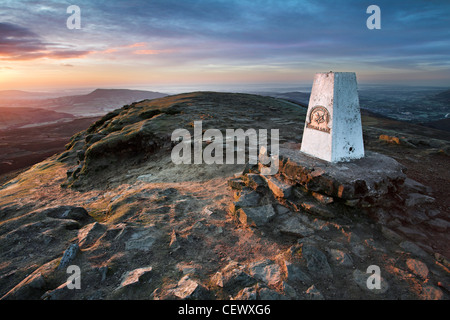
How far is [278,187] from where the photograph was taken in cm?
851

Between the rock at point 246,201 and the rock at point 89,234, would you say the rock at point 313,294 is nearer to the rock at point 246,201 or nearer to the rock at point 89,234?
the rock at point 246,201

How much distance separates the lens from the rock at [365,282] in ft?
16.9

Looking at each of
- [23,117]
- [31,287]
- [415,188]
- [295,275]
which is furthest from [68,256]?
[23,117]

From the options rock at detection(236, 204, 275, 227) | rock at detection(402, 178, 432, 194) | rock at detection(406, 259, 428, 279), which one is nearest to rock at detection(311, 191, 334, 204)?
rock at detection(236, 204, 275, 227)

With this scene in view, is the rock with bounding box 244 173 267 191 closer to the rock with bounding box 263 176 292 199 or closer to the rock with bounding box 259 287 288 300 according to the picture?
the rock with bounding box 263 176 292 199

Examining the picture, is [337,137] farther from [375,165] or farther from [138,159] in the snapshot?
[138,159]

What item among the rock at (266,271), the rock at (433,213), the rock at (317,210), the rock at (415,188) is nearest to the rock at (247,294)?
the rock at (266,271)

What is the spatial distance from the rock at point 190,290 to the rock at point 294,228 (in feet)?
10.9

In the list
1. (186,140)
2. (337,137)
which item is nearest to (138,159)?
(186,140)

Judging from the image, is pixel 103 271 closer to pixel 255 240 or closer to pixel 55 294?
pixel 55 294

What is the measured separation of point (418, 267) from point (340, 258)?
1.86 m

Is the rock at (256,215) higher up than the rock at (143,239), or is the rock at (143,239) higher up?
the rock at (256,215)

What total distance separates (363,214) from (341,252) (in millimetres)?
2122

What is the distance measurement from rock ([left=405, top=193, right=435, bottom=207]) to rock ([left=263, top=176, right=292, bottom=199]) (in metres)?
4.20
